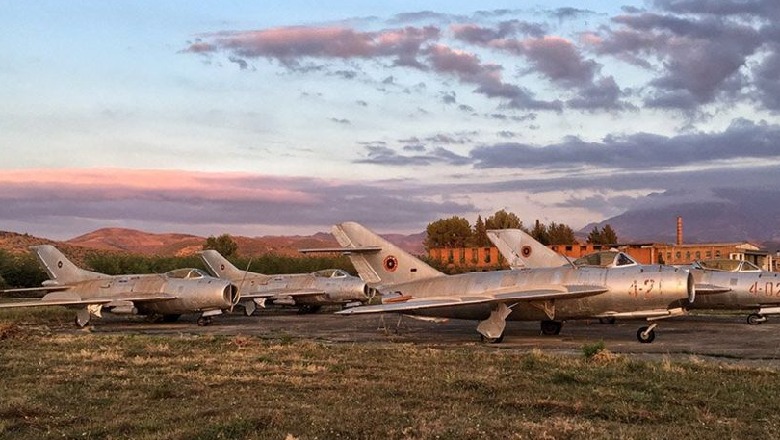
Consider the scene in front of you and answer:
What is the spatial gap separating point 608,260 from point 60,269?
2229 centimetres

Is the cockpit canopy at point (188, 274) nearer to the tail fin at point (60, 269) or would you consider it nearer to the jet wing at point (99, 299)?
the jet wing at point (99, 299)

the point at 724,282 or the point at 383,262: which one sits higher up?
the point at 383,262

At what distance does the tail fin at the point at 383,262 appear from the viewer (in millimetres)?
23797

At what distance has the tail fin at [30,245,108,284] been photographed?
3266 cm

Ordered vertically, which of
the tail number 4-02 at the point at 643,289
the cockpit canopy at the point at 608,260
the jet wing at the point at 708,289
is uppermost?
the cockpit canopy at the point at 608,260

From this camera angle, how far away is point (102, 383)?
12867 mm

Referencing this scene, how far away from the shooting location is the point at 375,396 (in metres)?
11.3

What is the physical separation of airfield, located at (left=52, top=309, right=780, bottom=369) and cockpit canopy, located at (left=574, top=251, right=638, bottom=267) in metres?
2.05

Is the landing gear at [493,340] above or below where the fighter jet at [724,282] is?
below

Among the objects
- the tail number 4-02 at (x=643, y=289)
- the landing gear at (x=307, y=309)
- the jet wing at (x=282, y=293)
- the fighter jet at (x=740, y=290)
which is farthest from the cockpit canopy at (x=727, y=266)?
the landing gear at (x=307, y=309)

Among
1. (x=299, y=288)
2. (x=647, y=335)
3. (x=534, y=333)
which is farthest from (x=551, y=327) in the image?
(x=299, y=288)

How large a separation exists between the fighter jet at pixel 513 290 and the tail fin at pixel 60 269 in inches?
548

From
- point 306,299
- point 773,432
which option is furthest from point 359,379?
point 306,299

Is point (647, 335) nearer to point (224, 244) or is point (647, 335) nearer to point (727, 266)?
point (727, 266)
